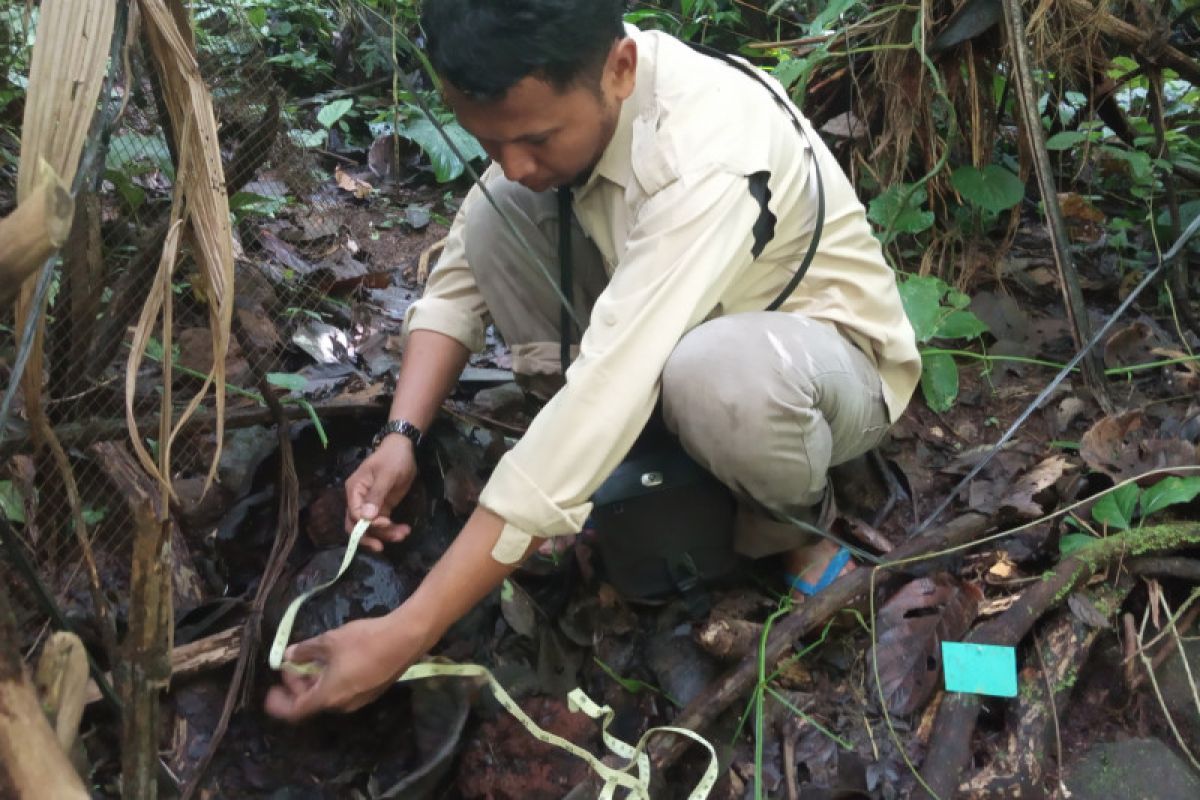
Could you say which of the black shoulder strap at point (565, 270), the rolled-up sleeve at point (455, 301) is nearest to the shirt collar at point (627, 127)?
the black shoulder strap at point (565, 270)

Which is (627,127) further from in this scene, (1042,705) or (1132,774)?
(1132,774)

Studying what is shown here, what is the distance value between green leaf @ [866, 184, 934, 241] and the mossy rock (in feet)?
4.58

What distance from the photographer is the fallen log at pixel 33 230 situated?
0.69m

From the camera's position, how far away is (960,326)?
239cm

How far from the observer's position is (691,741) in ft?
5.22

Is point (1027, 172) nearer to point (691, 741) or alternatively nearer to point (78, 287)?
point (691, 741)

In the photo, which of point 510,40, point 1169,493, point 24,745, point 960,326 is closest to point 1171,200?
point 960,326

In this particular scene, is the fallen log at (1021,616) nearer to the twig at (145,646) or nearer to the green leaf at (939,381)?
the green leaf at (939,381)

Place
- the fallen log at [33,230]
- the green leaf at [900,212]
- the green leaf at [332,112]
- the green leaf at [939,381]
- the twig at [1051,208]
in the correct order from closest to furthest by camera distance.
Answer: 1. the fallen log at [33,230]
2. the twig at [1051,208]
3. the green leaf at [939,381]
4. the green leaf at [900,212]
5. the green leaf at [332,112]

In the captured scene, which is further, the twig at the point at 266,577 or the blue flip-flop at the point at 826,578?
the blue flip-flop at the point at 826,578

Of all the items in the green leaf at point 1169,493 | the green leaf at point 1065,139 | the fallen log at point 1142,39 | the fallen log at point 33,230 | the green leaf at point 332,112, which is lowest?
the green leaf at point 1169,493

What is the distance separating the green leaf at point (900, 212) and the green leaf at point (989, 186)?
10cm

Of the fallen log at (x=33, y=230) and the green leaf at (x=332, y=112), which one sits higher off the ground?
the fallen log at (x=33, y=230)

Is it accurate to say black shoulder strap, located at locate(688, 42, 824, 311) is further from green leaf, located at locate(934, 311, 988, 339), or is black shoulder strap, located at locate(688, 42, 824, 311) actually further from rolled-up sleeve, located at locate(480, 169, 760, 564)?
green leaf, located at locate(934, 311, 988, 339)
